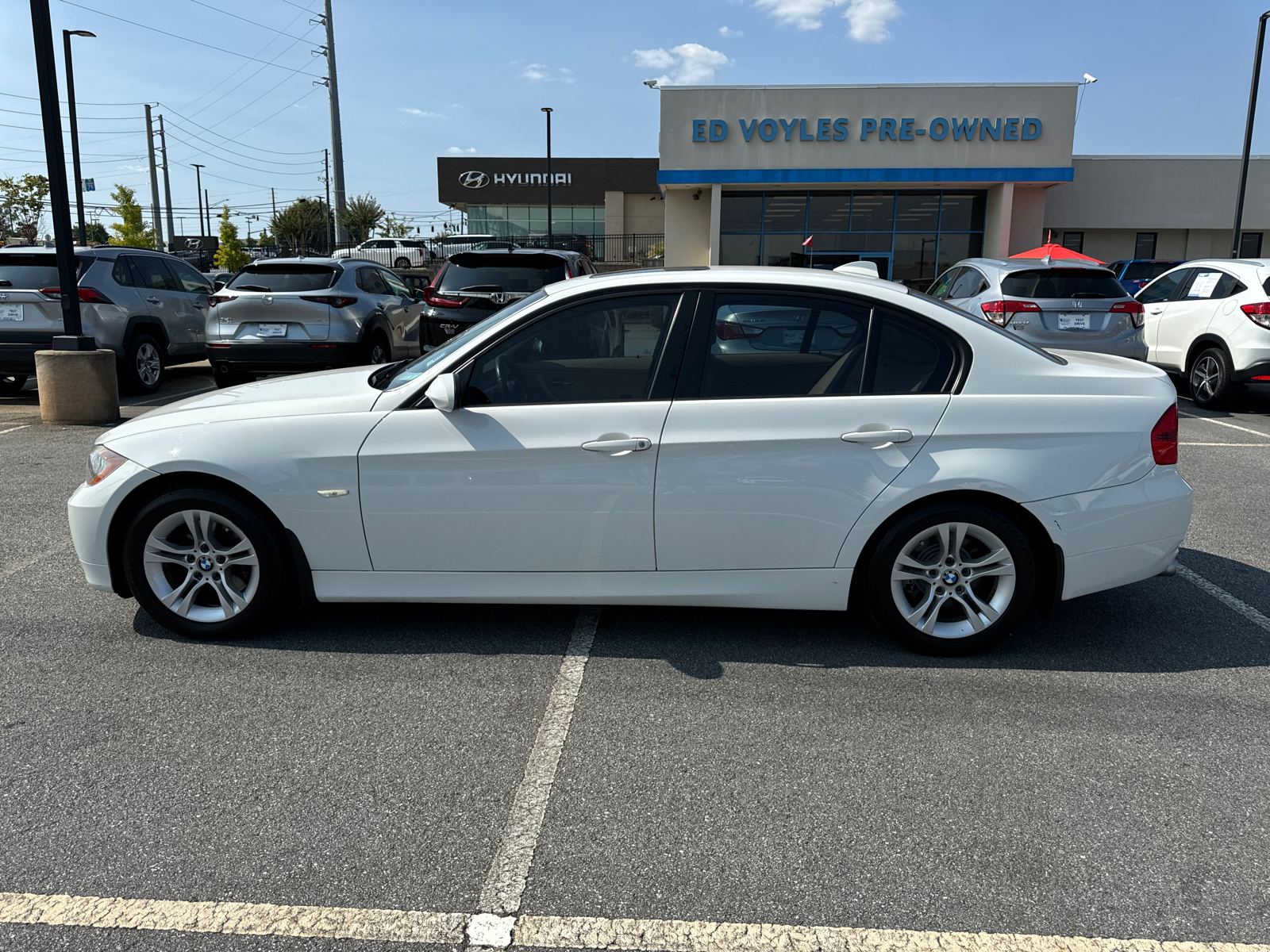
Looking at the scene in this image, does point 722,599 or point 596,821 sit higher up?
point 722,599

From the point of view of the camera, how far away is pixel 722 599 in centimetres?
397

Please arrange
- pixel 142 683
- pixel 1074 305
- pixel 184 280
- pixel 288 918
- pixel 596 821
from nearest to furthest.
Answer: pixel 288 918 → pixel 596 821 → pixel 142 683 → pixel 1074 305 → pixel 184 280

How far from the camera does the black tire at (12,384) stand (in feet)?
39.6

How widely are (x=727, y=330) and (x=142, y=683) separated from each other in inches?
107

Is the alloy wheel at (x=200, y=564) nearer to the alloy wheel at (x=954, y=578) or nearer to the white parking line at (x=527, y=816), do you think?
the white parking line at (x=527, y=816)

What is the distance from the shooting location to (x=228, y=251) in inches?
1731

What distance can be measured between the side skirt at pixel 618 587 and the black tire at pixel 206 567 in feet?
0.79

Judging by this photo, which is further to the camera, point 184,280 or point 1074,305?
point 184,280

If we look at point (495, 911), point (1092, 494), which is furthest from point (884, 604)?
point (495, 911)

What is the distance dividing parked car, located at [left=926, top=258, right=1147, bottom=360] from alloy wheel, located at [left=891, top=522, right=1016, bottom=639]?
270 inches

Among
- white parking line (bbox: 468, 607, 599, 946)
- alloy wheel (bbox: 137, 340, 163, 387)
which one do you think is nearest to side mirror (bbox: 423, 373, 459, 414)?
white parking line (bbox: 468, 607, 599, 946)

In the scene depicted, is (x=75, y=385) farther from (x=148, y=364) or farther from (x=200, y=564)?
(x=200, y=564)

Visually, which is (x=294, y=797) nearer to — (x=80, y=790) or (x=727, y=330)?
(x=80, y=790)

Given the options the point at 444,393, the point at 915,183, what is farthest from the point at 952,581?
the point at 915,183
